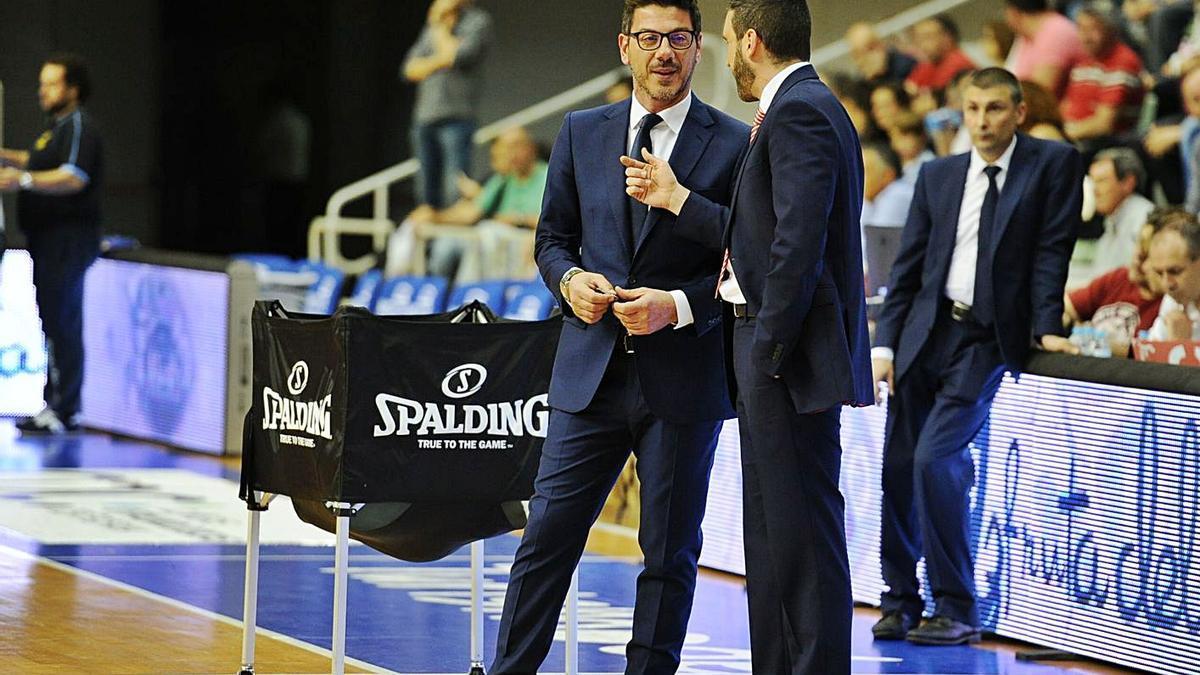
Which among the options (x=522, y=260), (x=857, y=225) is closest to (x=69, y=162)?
(x=522, y=260)

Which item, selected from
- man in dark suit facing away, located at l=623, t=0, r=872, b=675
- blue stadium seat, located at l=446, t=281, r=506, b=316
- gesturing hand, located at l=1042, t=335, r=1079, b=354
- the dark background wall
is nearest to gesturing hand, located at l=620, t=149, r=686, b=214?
man in dark suit facing away, located at l=623, t=0, r=872, b=675

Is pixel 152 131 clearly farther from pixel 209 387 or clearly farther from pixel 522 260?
pixel 209 387

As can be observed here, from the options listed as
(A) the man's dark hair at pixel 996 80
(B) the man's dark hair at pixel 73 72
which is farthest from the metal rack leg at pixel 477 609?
(B) the man's dark hair at pixel 73 72

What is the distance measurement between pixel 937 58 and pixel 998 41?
384 millimetres

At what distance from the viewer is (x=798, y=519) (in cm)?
459

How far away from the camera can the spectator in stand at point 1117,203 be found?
9.68 m

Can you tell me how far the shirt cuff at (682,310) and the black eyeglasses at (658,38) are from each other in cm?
58

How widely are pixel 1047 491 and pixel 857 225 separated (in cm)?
233

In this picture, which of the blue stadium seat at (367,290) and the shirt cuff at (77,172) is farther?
the blue stadium seat at (367,290)

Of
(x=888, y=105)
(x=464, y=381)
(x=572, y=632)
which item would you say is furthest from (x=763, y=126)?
(x=888, y=105)

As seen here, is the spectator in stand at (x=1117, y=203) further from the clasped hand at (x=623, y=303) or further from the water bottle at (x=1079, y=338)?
the clasped hand at (x=623, y=303)

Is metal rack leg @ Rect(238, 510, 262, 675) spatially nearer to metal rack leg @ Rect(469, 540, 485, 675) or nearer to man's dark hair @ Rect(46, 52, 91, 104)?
metal rack leg @ Rect(469, 540, 485, 675)

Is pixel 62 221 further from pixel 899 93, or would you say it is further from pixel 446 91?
pixel 899 93

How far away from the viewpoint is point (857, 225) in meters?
4.68
